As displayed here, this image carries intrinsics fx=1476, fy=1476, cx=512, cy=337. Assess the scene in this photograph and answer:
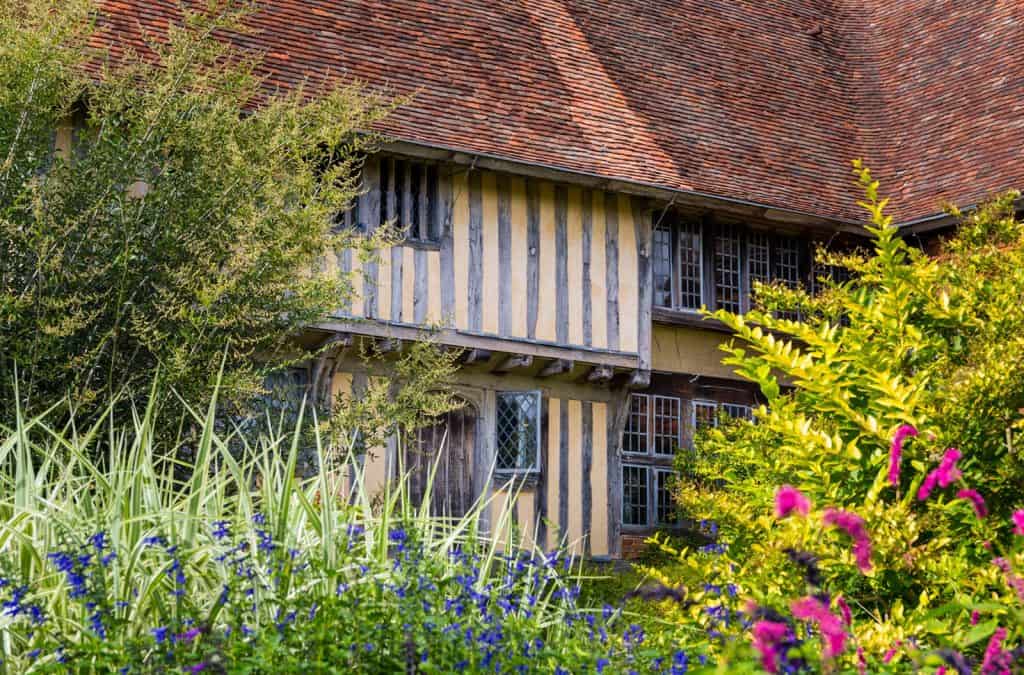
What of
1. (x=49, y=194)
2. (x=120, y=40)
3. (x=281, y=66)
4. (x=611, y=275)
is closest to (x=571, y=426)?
(x=611, y=275)

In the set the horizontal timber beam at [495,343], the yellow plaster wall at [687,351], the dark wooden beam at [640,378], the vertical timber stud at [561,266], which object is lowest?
the dark wooden beam at [640,378]

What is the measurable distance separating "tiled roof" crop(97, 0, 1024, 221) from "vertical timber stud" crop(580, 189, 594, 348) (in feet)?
1.43

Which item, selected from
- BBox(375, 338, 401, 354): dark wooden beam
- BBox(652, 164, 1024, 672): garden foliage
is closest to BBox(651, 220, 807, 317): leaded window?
BBox(375, 338, 401, 354): dark wooden beam

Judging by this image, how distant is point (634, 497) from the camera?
1614 centimetres

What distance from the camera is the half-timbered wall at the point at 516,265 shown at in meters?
13.7

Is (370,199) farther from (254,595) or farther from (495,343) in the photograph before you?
(254,595)

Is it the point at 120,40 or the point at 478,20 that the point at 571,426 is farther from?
the point at 120,40

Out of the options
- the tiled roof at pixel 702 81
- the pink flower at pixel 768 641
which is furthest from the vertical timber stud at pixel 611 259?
the pink flower at pixel 768 641

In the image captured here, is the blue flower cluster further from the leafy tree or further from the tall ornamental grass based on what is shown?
the leafy tree

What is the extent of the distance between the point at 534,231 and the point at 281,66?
9.57 ft

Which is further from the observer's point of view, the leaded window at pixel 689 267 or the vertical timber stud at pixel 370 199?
the leaded window at pixel 689 267

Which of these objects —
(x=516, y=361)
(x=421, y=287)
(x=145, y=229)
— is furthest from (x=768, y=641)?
(x=516, y=361)

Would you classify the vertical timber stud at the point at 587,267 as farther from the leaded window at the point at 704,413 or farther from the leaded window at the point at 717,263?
the leaded window at the point at 704,413

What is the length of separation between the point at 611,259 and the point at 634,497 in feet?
9.06
